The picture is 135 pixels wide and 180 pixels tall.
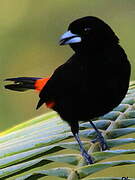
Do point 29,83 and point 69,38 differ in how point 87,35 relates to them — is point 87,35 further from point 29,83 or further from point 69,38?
point 29,83

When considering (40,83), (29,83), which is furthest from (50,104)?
(29,83)

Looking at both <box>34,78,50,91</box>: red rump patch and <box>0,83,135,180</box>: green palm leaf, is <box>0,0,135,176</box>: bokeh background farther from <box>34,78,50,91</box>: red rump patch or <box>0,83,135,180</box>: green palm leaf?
<box>0,83,135,180</box>: green palm leaf

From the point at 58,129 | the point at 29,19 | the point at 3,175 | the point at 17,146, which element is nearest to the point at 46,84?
the point at 58,129

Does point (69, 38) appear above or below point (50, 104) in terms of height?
above

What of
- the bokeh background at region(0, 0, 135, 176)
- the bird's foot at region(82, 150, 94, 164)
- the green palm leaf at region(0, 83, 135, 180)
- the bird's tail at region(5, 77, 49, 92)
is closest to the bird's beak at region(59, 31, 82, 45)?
the green palm leaf at region(0, 83, 135, 180)

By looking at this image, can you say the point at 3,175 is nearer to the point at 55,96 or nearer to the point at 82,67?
the point at 82,67

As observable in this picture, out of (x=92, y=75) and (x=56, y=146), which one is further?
(x=92, y=75)

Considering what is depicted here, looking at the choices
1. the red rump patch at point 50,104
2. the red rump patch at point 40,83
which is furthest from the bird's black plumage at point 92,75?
the red rump patch at point 40,83

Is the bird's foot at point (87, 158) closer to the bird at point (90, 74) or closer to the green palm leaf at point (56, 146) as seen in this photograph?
the green palm leaf at point (56, 146)
